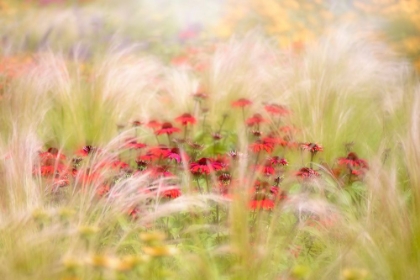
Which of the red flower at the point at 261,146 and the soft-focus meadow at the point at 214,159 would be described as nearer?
the soft-focus meadow at the point at 214,159

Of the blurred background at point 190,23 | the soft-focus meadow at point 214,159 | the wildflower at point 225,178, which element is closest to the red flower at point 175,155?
the soft-focus meadow at point 214,159

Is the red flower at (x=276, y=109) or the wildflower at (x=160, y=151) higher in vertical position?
the red flower at (x=276, y=109)

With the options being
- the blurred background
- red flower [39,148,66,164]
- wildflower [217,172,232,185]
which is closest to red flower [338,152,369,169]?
wildflower [217,172,232,185]

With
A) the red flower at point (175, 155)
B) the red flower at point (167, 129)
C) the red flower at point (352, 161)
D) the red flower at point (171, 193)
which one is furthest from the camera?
the red flower at point (167, 129)

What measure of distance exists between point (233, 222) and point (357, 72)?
2256 mm

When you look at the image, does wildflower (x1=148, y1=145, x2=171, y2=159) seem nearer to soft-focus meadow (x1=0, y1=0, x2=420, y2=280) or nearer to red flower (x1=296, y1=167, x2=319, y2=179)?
soft-focus meadow (x1=0, y1=0, x2=420, y2=280)

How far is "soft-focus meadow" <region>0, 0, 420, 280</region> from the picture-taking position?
2.27m

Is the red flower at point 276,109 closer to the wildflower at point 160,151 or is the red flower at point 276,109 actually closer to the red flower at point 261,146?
the red flower at point 261,146

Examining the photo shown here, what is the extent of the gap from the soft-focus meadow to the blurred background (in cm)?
4

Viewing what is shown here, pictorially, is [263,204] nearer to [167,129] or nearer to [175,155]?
[175,155]

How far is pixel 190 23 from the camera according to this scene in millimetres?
7918

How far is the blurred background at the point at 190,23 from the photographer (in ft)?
22.4

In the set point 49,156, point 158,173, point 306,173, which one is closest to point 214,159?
point 158,173

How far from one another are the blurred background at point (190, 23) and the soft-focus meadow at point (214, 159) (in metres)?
0.04
